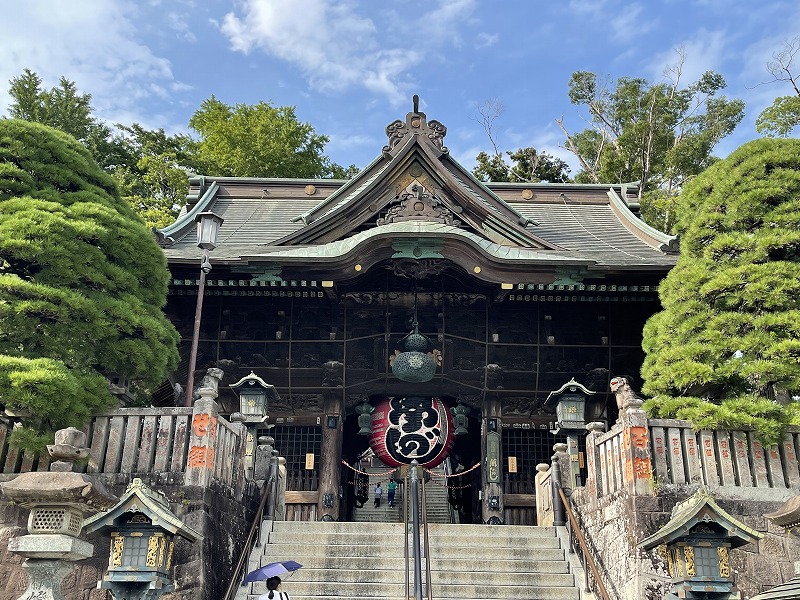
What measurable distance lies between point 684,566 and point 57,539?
18.5ft

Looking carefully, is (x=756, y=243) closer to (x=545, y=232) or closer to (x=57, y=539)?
(x=545, y=232)

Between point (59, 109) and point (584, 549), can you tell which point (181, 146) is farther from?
point (584, 549)

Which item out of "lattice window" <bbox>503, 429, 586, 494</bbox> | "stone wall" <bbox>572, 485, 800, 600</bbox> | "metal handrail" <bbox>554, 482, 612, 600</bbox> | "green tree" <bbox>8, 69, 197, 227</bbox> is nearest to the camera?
"stone wall" <bbox>572, 485, 800, 600</bbox>

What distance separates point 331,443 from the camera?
44.2 feet

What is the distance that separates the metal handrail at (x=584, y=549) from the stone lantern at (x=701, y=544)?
1247 mm

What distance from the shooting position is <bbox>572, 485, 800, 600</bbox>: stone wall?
7520mm

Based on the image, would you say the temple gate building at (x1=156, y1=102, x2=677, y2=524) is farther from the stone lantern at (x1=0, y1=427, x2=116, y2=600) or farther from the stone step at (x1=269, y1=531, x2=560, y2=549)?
the stone lantern at (x1=0, y1=427, x2=116, y2=600)

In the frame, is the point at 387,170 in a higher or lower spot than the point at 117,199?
higher

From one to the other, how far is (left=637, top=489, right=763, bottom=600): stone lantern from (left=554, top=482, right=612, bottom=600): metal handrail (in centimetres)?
125

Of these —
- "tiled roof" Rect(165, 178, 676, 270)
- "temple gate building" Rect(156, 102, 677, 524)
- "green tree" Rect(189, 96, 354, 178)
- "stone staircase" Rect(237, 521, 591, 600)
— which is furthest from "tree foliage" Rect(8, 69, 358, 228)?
"stone staircase" Rect(237, 521, 591, 600)

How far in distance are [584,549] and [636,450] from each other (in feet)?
4.51

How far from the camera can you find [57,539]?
20.4 feet

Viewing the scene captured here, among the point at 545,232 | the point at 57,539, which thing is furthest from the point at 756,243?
the point at 57,539

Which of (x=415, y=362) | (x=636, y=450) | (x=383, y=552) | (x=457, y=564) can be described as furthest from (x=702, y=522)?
(x=415, y=362)
